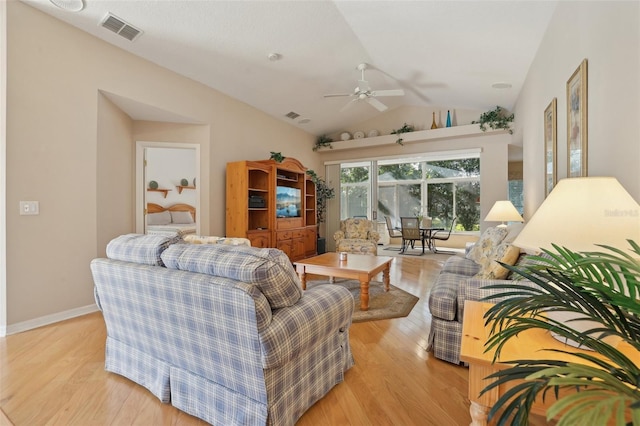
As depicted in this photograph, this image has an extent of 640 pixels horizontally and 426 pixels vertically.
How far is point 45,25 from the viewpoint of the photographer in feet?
9.33

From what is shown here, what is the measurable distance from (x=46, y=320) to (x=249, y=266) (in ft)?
9.37

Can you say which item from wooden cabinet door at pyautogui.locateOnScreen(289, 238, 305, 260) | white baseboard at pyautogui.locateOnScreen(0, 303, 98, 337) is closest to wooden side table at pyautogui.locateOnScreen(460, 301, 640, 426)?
white baseboard at pyautogui.locateOnScreen(0, 303, 98, 337)

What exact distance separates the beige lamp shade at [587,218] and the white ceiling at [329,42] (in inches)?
87.1

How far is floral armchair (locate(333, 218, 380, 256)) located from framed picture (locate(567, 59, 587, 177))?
3168 millimetres

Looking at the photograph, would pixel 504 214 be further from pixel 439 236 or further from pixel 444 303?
pixel 439 236

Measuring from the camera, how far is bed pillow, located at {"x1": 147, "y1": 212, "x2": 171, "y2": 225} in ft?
22.0

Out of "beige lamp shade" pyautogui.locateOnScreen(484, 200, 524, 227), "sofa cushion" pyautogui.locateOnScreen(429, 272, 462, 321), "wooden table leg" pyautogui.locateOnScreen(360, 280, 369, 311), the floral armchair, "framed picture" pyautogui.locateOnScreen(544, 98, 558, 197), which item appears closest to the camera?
"sofa cushion" pyautogui.locateOnScreen(429, 272, 462, 321)

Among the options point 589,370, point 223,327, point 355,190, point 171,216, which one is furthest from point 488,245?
point 171,216

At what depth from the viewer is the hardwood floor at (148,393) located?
1612 millimetres

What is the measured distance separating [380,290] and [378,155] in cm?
378

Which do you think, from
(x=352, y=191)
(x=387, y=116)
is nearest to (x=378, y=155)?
(x=387, y=116)

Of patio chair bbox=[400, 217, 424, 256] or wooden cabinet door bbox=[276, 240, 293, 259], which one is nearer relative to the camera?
wooden cabinet door bbox=[276, 240, 293, 259]

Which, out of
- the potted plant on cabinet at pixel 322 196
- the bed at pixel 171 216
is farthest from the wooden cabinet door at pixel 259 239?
the bed at pixel 171 216

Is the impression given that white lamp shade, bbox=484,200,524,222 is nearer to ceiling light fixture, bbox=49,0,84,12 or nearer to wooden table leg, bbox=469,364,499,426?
wooden table leg, bbox=469,364,499,426
